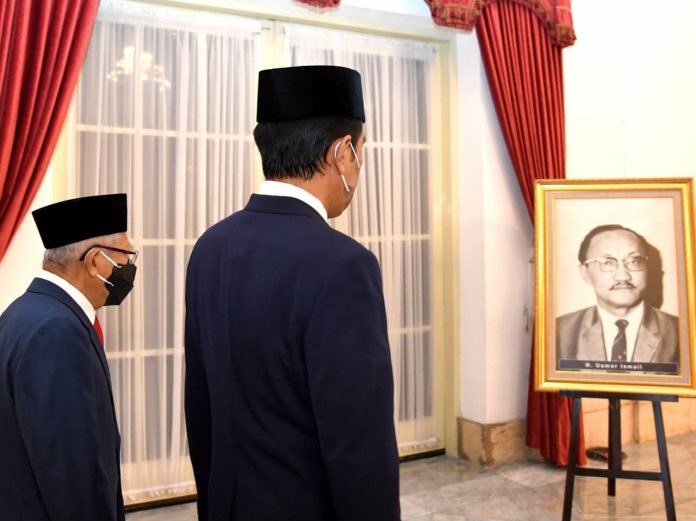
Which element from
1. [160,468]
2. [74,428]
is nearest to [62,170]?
[160,468]

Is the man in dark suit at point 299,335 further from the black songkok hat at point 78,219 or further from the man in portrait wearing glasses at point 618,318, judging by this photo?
the man in portrait wearing glasses at point 618,318

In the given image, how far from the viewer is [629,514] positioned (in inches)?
128

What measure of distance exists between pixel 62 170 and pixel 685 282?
289cm

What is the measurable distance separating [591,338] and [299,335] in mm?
2226

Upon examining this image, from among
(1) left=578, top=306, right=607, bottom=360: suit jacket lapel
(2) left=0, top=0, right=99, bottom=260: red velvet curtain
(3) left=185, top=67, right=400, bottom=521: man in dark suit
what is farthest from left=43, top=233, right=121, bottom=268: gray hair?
(1) left=578, top=306, right=607, bottom=360: suit jacket lapel

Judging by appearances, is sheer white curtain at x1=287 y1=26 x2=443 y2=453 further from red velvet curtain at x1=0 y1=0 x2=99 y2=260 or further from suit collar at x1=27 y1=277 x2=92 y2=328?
suit collar at x1=27 y1=277 x2=92 y2=328

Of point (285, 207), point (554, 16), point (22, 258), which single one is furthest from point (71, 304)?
point (554, 16)

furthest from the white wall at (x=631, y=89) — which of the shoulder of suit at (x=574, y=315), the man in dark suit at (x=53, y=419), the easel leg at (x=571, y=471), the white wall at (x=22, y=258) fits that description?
the man in dark suit at (x=53, y=419)

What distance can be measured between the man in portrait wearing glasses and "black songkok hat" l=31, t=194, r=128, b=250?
6.91 ft

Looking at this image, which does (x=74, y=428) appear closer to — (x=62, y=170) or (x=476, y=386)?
(x=62, y=170)

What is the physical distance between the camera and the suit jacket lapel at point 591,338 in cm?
308

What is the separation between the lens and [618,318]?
311 cm

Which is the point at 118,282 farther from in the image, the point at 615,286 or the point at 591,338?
the point at 615,286

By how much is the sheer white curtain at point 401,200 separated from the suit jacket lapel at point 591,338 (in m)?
1.17
